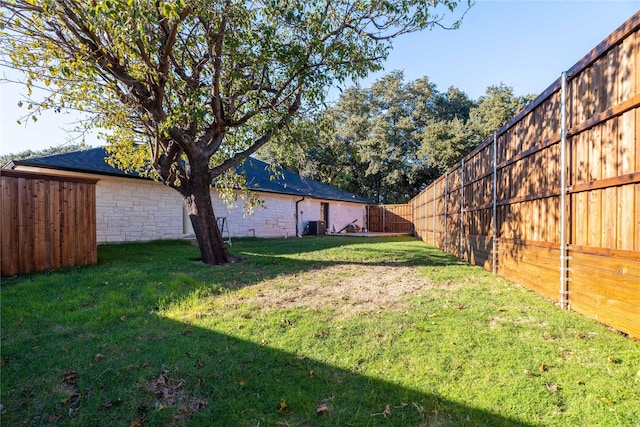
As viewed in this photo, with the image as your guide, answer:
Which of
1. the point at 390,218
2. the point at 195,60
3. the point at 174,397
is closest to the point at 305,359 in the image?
the point at 174,397

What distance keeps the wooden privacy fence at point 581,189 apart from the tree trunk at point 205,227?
5.91 meters

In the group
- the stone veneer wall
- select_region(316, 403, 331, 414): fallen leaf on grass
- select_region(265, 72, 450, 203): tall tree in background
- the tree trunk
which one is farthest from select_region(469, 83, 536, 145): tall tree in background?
select_region(316, 403, 331, 414): fallen leaf on grass

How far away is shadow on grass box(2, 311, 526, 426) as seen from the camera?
2133mm

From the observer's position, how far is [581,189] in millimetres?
3609

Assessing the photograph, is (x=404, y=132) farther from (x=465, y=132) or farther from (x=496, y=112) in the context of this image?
(x=496, y=112)

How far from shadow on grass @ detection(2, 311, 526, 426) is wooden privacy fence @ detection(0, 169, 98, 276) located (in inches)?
139

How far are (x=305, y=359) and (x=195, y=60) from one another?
7.01 m

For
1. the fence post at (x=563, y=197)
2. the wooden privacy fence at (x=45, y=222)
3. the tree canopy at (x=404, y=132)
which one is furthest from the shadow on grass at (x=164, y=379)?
the tree canopy at (x=404, y=132)

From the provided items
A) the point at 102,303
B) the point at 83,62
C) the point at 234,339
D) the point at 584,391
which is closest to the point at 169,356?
the point at 234,339

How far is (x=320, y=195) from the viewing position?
20.4 meters

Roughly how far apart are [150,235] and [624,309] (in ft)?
39.1

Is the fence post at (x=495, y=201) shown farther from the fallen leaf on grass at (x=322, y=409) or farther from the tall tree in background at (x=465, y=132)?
the tall tree in background at (x=465, y=132)

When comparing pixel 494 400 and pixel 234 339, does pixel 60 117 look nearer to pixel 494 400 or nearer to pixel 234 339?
pixel 234 339

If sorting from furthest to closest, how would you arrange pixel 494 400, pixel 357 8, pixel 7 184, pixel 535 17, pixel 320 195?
pixel 320 195 < pixel 535 17 < pixel 357 8 < pixel 7 184 < pixel 494 400
